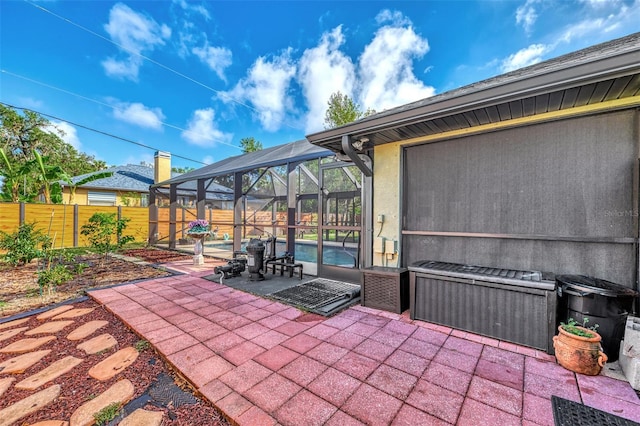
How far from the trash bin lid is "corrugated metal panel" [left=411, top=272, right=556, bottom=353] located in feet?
0.61

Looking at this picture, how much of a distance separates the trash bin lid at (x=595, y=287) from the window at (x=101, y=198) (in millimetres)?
20406

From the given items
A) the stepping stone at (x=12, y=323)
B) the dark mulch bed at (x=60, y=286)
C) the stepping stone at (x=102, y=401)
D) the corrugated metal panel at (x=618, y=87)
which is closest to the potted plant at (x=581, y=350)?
the corrugated metal panel at (x=618, y=87)

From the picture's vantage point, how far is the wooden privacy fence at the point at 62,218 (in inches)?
361

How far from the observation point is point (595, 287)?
2426 millimetres

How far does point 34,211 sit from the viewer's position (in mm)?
9695

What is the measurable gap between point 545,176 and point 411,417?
3.30 meters

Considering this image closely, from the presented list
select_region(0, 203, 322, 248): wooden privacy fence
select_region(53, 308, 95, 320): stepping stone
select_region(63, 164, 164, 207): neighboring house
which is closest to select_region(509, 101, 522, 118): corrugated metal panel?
select_region(0, 203, 322, 248): wooden privacy fence

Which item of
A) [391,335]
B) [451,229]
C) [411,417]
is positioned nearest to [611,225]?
[451,229]

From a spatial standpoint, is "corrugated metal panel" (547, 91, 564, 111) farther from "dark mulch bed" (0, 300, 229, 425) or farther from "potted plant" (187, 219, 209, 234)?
"potted plant" (187, 219, 209, 234)

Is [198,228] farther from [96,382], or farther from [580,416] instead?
[580,416]

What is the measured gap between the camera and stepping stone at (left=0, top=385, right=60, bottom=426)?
182cm

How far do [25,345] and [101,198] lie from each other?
16.3 meters

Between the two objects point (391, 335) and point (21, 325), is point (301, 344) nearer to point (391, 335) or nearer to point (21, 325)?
point (391, 335)

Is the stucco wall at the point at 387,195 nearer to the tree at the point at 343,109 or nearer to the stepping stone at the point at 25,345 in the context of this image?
the stepping stone at the point at 25,345
